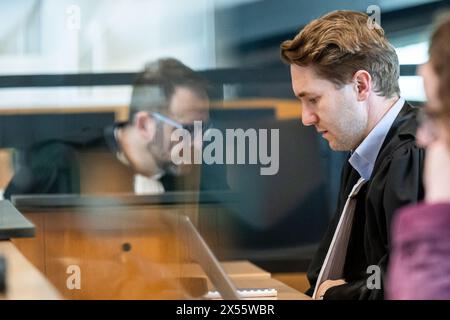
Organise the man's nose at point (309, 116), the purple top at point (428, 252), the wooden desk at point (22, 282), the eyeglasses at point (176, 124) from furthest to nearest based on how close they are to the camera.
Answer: the eyeglasses at point (176, 124), the man's nose at point (309, 116), the wooden desk at point (22, 282), the purple top at point (428, 252)

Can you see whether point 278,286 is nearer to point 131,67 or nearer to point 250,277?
point 250,277

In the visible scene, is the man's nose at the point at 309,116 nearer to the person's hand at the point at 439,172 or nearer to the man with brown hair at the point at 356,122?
the man with brown hair at the point at 356,122

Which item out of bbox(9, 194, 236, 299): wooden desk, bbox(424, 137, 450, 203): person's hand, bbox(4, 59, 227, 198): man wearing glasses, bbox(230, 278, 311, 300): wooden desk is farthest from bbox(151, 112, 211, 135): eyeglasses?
bbox(424, 137, 450, 203): person's hand

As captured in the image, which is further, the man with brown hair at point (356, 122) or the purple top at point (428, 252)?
the man with brown hair at point (356, 122)

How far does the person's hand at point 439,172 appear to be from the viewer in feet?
4.05

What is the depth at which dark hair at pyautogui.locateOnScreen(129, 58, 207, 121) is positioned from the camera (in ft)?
9.05

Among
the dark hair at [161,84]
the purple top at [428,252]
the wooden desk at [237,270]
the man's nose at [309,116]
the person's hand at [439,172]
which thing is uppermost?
the dark hair at [161,84]

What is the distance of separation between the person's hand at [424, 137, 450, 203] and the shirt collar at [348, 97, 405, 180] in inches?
32.3

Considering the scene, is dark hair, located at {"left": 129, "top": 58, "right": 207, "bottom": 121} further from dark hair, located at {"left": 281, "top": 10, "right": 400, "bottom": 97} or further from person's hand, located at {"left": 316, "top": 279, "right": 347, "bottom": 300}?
person's hand, located at {"left": 316, "top": 279, "right": 347, "bottom": 300}

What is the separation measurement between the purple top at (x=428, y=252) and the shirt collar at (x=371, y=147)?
899 mm

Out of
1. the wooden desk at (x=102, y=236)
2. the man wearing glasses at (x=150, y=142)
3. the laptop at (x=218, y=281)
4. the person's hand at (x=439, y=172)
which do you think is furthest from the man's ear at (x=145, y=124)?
the person's hand at (x=439, y=172)

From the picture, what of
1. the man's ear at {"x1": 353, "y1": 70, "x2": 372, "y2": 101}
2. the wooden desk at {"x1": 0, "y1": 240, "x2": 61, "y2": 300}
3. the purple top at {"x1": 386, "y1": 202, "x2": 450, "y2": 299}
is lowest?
the wooden desk at {"x1": 0, "y1": 240, "x2": 61, "y2": 300}
